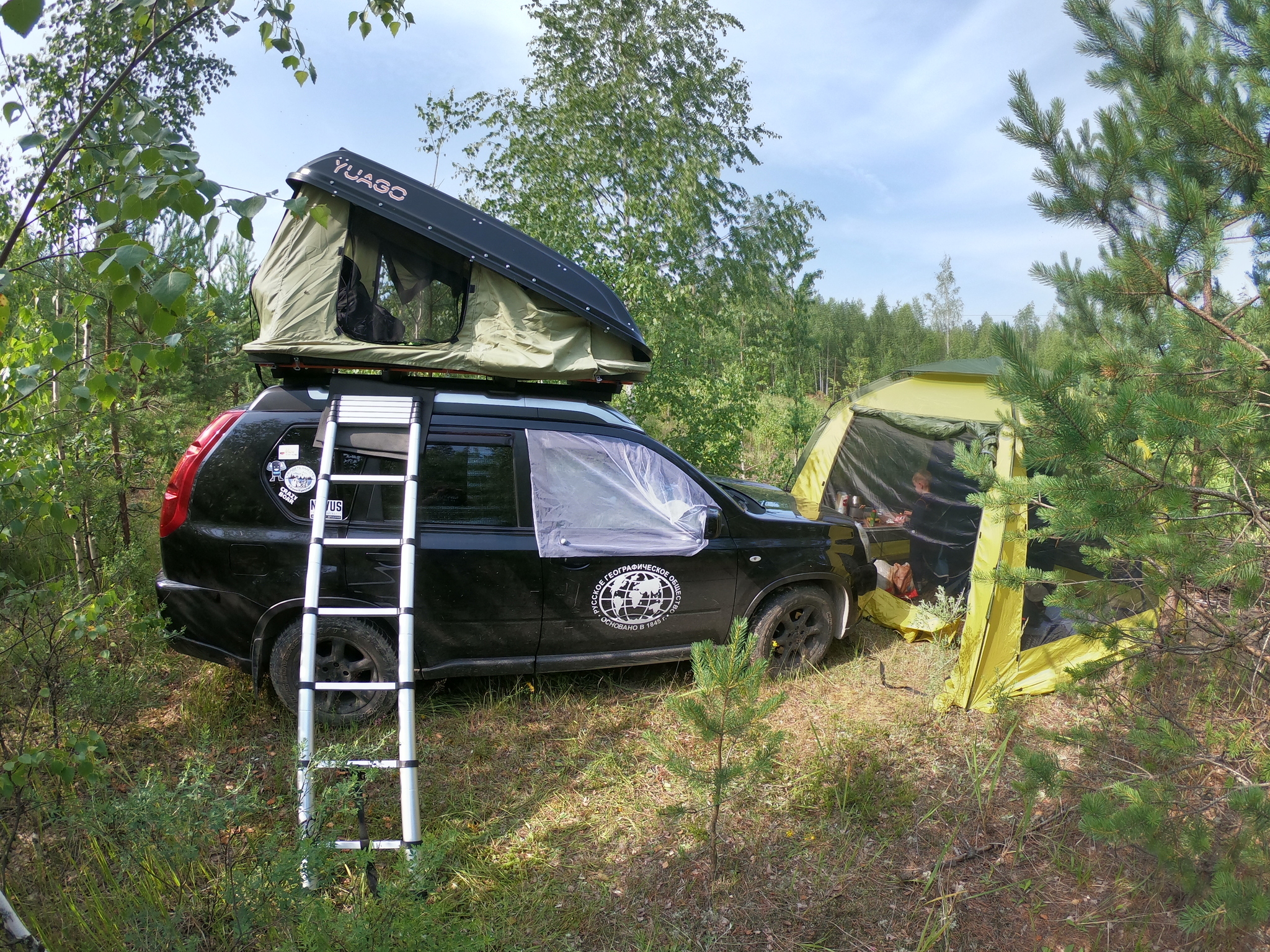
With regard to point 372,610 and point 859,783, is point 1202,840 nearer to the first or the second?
point 859,783

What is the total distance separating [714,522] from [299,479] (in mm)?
2307

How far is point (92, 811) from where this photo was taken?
113 inches

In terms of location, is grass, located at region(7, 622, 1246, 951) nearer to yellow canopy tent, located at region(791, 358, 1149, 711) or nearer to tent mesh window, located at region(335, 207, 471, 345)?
yellow canopy tent, located at region(791, 358, 1149, 711)

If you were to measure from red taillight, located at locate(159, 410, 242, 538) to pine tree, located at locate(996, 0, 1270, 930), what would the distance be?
3691mm

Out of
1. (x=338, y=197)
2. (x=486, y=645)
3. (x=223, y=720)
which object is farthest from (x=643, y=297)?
(x=223, y=720)

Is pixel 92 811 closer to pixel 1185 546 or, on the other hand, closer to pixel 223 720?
pixel 223 720

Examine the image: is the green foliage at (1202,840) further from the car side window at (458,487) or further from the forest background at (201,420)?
the car side window at (458,487)

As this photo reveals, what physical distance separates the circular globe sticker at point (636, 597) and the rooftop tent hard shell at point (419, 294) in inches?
46.8

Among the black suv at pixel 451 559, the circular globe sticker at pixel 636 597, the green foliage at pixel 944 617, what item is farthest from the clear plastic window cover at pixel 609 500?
the green foliage at pixel 944 617

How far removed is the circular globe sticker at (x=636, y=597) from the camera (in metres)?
4.38

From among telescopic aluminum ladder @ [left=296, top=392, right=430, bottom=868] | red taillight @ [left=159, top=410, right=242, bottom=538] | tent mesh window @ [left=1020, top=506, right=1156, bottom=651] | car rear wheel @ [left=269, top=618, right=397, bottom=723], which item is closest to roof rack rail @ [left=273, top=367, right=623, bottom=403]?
telescopic aluminum ladder @ [left=296, top=392, right=430, bottom=868]

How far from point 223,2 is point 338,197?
72.4 inches

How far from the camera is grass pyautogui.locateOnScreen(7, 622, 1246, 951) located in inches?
103

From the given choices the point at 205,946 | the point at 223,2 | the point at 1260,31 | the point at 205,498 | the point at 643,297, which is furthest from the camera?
the point at 643,297
